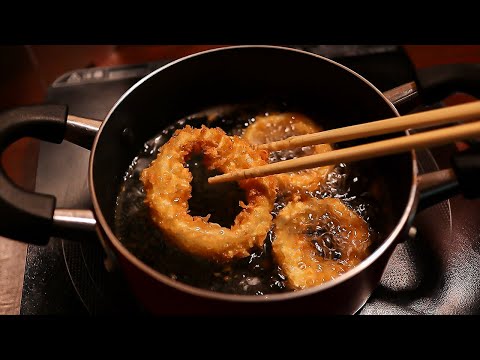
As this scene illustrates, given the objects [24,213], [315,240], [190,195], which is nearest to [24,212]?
[24,213]

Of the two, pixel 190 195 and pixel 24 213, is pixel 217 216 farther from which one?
pixel 24 213

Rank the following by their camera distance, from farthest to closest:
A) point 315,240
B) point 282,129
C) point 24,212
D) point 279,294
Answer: point 282,129 → point 315,240 → point 24,212 → point 279,294

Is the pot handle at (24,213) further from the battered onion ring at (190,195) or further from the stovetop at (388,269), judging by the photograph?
the battered onion ring at (190,195)

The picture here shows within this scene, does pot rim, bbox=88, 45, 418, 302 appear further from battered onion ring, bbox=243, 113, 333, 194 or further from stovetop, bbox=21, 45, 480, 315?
battered onion ring, bbox=243, 113, 333, 194

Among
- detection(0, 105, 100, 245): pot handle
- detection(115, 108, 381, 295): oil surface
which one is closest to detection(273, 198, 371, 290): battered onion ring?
detection(115, 108, 381, 295): oil surface

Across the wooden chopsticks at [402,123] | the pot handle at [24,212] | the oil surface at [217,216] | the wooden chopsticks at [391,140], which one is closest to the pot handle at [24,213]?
the pot handle at [24,212]

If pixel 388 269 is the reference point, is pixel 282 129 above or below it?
above
